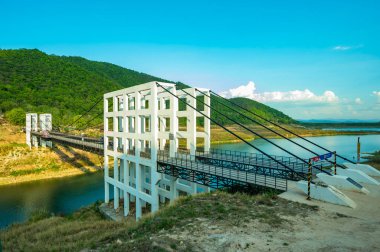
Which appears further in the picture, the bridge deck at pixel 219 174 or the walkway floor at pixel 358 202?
the bridge deck at pixel 219 174

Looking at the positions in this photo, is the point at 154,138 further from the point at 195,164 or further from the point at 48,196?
the point at 48,196

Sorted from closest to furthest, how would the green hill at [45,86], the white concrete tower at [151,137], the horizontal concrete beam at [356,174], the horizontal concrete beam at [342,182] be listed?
the horizontal concrete beam at [342,182], the horizontal concrete beam at [356,174], the white concrete tower at [151,137], the green hill at [45,86]

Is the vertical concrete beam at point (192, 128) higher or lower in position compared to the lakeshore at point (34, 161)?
higher

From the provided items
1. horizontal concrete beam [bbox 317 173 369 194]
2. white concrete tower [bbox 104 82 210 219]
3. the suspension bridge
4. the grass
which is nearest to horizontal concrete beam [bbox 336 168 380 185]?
the suspension bridge

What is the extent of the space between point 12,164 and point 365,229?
50.0m

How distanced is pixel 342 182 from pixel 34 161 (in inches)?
1908

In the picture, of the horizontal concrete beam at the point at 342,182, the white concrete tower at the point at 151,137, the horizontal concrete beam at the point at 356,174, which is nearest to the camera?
the horizontal concrete beam at the point at 342,182

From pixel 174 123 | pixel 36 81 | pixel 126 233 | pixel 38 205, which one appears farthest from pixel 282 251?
A: pixel 36 81

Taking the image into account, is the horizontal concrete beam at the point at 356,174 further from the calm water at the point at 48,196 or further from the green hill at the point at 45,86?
the green hill at the point at 45,86

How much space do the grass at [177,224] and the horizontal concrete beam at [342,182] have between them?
307cm

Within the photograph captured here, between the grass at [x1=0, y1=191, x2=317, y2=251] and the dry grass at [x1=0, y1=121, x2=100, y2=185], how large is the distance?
103 ft

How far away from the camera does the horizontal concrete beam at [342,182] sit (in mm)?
13719

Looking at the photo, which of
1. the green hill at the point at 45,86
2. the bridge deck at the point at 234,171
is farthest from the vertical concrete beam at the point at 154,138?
the green hill at the point at 45,86

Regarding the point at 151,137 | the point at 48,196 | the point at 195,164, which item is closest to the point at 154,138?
the point at 151,137
